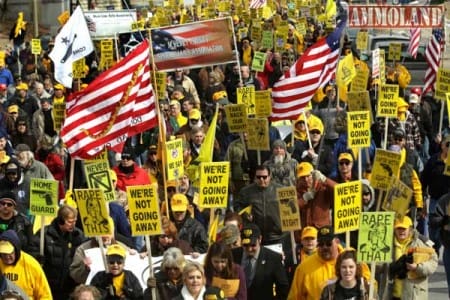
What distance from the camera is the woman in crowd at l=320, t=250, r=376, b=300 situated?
9.87 meters

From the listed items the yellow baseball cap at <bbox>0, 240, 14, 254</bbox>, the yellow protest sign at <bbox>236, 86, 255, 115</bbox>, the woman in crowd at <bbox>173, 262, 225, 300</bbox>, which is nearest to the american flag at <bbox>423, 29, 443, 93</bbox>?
the yellow protest sign at <bbox>236, 86, 255, 115</bbox>

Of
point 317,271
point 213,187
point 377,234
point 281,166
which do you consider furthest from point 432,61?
point 317,271

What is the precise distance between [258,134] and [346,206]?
4.70 m

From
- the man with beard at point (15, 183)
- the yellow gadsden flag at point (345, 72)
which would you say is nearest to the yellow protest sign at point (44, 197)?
the man with beard at point (15, 183)

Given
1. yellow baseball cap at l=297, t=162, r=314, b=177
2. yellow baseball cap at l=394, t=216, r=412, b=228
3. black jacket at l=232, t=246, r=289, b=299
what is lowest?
black jacket at l=232, t=246, r=289, b=299

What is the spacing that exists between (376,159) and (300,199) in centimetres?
91

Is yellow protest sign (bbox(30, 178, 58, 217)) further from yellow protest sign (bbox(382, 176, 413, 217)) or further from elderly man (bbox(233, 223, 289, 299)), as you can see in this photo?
yellow protest sign (bbox(382, 176, 413, 217))

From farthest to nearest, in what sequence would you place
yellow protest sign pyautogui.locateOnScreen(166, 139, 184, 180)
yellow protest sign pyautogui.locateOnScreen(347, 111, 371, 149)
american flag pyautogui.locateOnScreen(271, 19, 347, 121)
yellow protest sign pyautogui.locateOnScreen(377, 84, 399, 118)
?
yellow protest sign pyautogui.locateOnScreen(377, 84, 399, 118)
american flag pyautogui.locateOnScreen(271, 19, 347, 121)
yellow protest sign pyautogui.locateOnScreen(347, 111, 371, 149)
yellow protest sign pyautogui.locateOnScreen(166, 139, 184, 180)

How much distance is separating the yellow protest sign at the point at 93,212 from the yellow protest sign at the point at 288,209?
1.58 metres

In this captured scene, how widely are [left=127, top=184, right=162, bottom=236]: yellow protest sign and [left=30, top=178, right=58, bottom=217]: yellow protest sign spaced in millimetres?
1119

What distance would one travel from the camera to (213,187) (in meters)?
12.9

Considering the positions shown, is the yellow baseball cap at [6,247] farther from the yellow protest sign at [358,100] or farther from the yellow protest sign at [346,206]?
the yellow protest sign at [358,100]

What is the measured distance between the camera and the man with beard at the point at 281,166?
14328 mm

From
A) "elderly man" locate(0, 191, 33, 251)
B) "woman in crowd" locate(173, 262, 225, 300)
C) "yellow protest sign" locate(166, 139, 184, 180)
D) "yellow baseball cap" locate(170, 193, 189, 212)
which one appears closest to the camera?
"woman in crowd" locate(173, 262, 225, 300)
